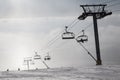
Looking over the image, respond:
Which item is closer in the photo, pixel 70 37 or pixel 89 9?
pixel 70 37

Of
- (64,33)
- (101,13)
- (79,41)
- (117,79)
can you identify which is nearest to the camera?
(117,79)

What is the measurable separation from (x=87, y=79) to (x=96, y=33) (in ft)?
126

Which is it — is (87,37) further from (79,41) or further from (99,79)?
(99,79)

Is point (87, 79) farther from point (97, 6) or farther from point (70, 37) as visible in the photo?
point (97, 6)

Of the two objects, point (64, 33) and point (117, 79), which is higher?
point (64, 33)

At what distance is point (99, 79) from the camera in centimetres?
1123

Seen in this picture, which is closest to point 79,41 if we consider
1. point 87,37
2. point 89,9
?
point 87,37

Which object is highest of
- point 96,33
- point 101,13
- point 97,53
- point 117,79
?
point 101,13

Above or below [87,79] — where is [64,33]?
above

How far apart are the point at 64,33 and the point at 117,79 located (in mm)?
29725

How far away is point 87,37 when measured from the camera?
4275 centimetres

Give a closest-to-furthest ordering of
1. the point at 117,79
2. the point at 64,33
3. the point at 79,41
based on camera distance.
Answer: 1. the point at 117,79
2. the point at 64,33
3. the point at 79,41

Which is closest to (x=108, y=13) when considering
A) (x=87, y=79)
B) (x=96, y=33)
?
(x=96, y=33)

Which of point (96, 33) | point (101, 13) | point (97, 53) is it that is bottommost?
point (97, 53)
